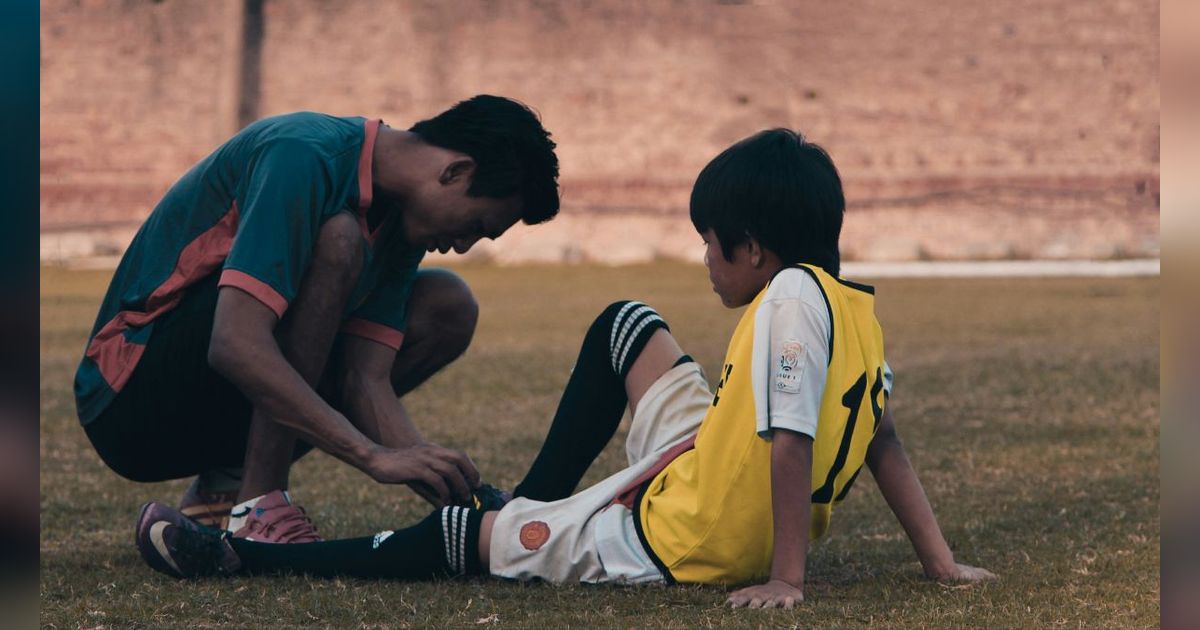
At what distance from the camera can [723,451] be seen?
6.90 feet

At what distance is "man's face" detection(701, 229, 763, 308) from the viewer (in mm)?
2230

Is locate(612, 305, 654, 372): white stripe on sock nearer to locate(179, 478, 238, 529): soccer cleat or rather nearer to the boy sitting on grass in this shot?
the boy sitting on grass

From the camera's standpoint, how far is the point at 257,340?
2.24 metres

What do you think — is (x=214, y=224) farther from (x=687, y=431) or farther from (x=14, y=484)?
(x=14, y=484)

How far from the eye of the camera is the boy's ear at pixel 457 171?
2475 mm

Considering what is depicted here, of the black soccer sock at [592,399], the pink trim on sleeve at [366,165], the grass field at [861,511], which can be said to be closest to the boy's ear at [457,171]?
the pink trim on sleeve at [366,165]

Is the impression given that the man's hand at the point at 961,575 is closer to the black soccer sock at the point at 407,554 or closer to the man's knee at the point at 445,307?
the black soccer sock at the point at 407,554

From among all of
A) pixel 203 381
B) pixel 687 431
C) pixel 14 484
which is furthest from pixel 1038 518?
pixel 14 484

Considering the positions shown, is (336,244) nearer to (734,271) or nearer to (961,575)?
(734,271)

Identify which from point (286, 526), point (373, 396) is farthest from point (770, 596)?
point (373, 396)

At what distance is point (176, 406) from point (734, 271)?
1.06 meters

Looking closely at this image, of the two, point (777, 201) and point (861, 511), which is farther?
point (861, 511)

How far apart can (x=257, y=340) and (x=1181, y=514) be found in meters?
1.80

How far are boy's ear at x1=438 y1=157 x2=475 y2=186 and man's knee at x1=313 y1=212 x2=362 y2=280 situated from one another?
0.64 feet
